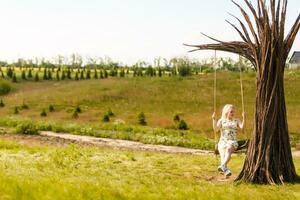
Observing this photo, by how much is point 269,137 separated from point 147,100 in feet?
114

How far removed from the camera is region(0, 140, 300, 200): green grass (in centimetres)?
954

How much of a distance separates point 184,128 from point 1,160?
2341 centimetres

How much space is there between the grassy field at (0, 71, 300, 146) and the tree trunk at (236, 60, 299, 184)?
66.0ft

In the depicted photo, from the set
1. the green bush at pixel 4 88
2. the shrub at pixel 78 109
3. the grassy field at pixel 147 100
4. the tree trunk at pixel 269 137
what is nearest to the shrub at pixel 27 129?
the grassy field at pixel 147 100

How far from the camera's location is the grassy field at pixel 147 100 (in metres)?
37.8

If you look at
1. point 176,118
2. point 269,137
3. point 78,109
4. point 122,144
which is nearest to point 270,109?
point 269,137

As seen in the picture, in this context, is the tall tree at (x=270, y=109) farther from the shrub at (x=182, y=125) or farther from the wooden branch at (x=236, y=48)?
the shrub at (x=182, y=125)

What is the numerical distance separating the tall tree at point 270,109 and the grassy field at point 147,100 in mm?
20150

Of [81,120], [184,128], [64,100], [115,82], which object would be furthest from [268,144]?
[115,82]

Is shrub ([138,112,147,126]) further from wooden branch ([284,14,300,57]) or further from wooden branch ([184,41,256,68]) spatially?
wooden branch ([284,14,300,57])

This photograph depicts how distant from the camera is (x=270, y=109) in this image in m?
11.9

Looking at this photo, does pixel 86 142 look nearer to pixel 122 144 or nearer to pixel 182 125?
pixel 122 144

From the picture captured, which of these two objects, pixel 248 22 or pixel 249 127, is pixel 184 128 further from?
pixel 248 22

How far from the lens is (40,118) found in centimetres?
4162
